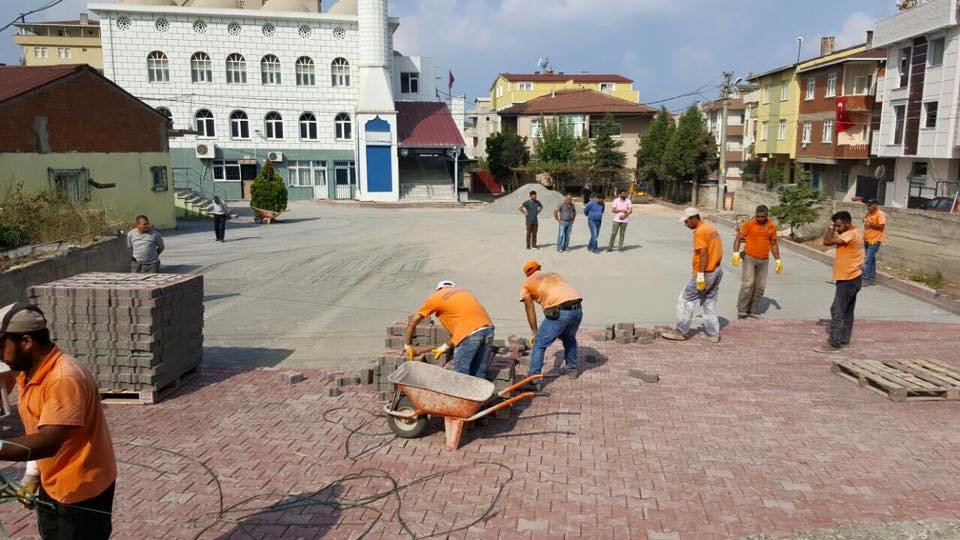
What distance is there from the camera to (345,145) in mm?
43438

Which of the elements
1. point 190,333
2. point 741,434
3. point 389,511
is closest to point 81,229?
point 190,333

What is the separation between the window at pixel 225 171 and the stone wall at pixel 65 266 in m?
27.6

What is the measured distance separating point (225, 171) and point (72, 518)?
135 ft

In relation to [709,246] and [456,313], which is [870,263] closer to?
[709,246]

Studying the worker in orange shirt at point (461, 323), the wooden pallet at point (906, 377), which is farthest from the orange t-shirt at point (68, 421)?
the wooden pallet at point (906, 377)

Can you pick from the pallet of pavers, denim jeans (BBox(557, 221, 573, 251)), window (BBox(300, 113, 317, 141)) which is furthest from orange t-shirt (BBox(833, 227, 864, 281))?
window (BBox(300, 113, 317, 141))

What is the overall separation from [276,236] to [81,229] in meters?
9.08

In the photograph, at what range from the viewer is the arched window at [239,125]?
1644 inches

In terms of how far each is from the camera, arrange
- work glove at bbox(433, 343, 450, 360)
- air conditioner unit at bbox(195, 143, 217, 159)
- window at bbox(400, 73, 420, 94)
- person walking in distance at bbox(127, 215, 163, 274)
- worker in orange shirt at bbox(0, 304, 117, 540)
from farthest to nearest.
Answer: window at bbox(400, 73, 420, 94) → air conditioner unit at bbox(195, 143, 217, 159) → person walking in distance at bbox(127, 215, 163, 274) → work glove at bbox(433, 343, 450, 360) → worker in orange shirt at bbox(0, 304, 117, 540)

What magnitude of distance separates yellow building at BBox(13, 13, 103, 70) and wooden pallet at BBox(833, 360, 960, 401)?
80192mm

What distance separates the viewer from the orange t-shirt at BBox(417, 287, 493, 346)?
6.97 m

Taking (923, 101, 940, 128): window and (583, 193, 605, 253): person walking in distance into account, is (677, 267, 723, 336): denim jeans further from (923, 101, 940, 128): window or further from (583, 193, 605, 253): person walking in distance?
(923, 101, 940, 128): window

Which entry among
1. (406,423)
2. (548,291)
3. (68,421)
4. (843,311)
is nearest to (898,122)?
(843,311)

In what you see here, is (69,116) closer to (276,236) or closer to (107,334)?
(276,236)
